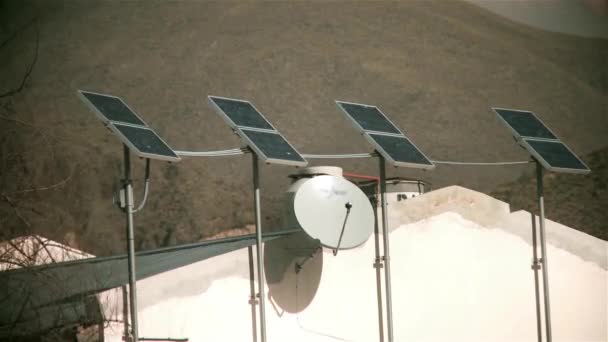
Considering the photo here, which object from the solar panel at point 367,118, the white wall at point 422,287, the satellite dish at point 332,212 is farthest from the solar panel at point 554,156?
the satellite dish at point 332,212

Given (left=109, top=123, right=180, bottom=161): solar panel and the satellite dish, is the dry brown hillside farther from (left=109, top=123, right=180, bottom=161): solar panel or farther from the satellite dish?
(left=109, top=123, right=180, bottom=161): solar panel

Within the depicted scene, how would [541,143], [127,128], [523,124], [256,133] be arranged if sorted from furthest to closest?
[523,124], [541,143], [256,133], [127,128]

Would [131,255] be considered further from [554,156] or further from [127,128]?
[554,156]

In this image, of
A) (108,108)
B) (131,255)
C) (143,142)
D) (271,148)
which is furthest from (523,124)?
(131,255)

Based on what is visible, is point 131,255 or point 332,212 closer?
point 131,255

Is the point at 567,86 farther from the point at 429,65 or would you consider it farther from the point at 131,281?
the point at 131,281

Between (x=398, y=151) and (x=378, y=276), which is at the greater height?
(x=398, y=151)

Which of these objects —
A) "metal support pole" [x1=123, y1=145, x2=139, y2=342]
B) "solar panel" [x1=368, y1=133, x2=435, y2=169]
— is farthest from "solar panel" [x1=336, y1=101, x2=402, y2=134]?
"metal support pole" [x1=123, y1=145, x2=139, y2=342]
